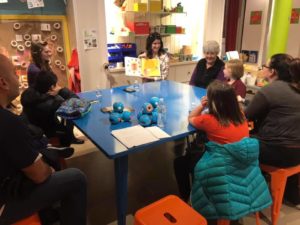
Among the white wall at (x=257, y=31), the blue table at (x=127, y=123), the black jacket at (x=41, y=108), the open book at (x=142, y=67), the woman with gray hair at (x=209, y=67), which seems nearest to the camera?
the blue table at (x=127, y=123)

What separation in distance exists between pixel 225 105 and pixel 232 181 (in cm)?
46

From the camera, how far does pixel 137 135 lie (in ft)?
5.68

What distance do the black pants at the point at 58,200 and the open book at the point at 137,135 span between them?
1.10ft

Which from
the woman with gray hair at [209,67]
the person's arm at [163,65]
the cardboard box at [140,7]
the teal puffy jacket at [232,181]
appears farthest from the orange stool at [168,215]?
the cardboard box at [140,7]

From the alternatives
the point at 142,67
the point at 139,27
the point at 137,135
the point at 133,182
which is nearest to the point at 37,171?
the point at 137,135

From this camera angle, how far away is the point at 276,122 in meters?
1.87

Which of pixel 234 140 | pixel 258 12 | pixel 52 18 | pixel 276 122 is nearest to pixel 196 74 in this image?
pixel 276 122

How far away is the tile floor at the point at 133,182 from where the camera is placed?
2059 millimetres

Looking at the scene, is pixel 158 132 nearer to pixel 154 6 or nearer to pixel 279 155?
pixel 279 155

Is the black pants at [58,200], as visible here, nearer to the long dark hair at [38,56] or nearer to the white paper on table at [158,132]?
the white paper on table at [158,132]

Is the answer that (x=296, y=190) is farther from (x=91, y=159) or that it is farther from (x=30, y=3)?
(x=30, y=3)

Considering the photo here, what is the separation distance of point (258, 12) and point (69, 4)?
382 centimetres

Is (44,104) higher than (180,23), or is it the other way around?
(180,23)

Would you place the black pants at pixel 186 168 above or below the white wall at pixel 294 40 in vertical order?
below
